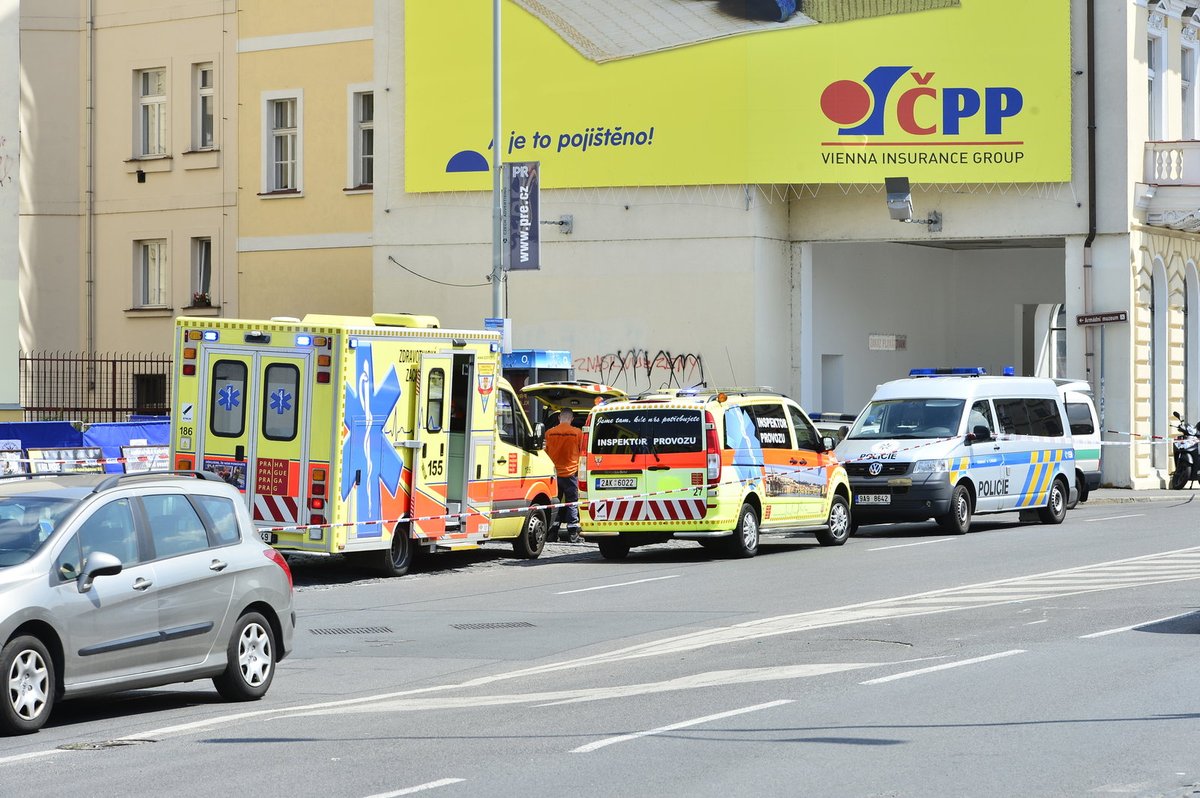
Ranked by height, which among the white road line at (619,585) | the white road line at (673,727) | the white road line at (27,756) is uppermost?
the white road line at (673,727)

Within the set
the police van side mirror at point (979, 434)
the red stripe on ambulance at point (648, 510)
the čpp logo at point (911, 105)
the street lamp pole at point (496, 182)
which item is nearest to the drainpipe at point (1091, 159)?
the čpp logo at point (911, 105)

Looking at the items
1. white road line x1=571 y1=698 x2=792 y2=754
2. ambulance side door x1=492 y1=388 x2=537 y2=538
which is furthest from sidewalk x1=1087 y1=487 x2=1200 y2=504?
white road line x1=571 y1=698 x2=792 y2=754

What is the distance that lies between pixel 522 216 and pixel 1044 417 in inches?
383

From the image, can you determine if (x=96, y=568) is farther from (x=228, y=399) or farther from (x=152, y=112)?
(x=152, y=112)

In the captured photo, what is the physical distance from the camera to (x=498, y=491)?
21641 mm

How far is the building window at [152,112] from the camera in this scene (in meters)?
38.5

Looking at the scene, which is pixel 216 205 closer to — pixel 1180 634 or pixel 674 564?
pixel 674 564

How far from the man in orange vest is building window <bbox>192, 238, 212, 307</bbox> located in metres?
15.9

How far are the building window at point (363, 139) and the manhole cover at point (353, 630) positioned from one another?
864 inches

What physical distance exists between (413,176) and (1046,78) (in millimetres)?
12530

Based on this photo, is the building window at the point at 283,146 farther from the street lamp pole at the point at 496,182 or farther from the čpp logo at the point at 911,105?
the street lamp pole at the point at 496,182

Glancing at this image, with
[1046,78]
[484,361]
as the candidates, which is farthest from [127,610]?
[1046,78]

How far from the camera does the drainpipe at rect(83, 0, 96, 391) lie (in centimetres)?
3881

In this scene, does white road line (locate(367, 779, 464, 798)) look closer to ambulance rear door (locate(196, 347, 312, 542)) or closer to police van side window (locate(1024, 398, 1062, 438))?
ambulance rear door (locate(196, 347, 312, 542))
